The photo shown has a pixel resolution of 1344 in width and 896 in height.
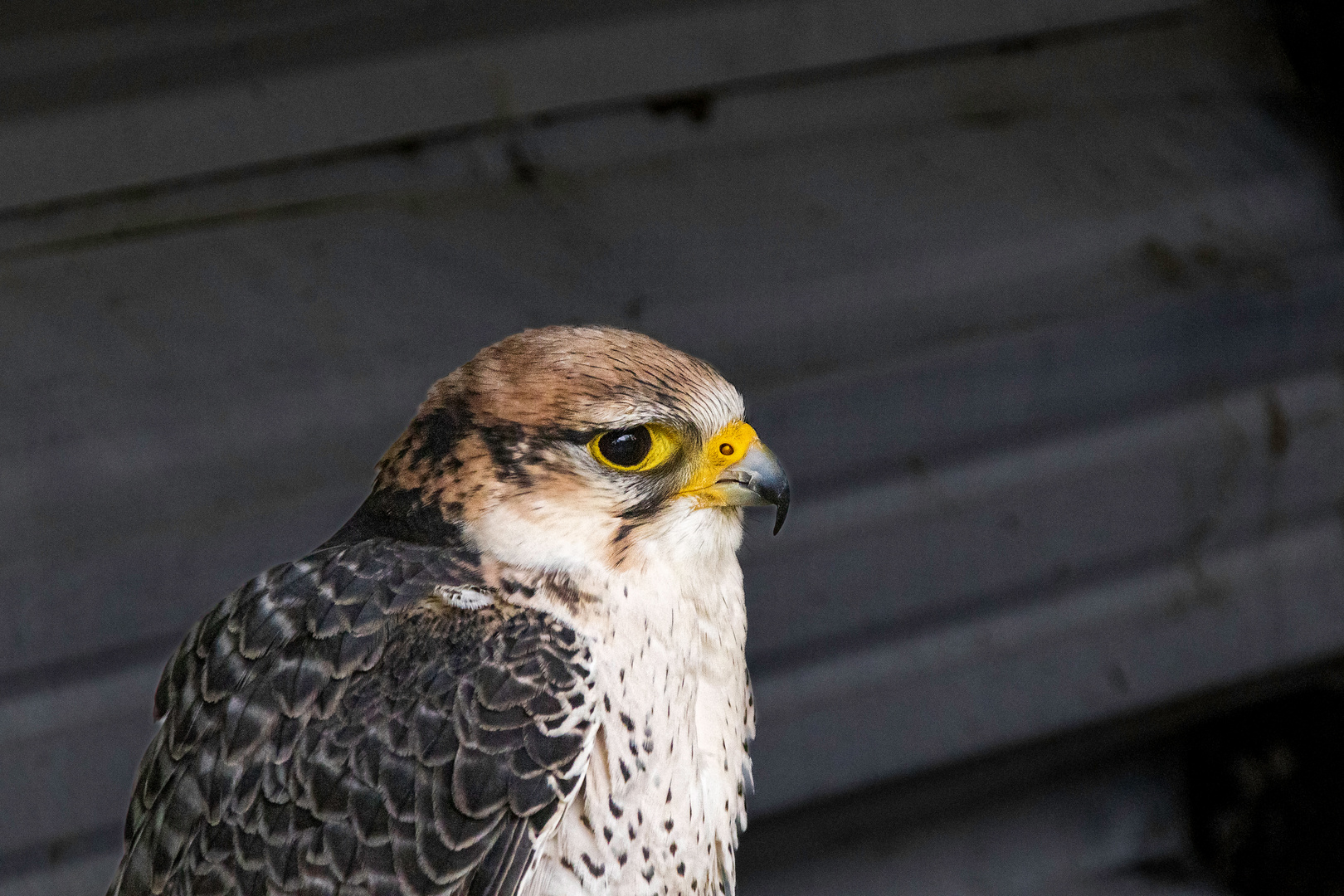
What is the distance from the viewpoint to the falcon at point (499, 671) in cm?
155

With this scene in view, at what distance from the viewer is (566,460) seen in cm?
165

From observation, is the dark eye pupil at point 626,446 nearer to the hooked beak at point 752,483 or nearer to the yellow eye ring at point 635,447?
the yellow eye ring at point 635,447

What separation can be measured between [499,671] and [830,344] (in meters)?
1.75

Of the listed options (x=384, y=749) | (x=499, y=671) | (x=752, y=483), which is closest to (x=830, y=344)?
(x=752, y=483)

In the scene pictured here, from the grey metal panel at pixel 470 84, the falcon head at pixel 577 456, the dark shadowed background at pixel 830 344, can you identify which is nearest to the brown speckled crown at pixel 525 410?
the falcon head at pixel 577 456

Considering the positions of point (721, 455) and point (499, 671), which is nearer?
point (499, 671)

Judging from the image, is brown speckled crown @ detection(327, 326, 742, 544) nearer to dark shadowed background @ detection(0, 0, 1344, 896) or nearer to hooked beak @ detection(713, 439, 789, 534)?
hooked beak @ detection(713, 439, 789, 534)

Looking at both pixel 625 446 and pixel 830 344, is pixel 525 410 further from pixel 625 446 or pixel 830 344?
pixel 830 344

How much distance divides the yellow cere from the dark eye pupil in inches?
3.4

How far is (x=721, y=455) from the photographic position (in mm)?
1714

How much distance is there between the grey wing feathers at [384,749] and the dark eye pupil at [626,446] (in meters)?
0.24

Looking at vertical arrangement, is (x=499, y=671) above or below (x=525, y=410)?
below

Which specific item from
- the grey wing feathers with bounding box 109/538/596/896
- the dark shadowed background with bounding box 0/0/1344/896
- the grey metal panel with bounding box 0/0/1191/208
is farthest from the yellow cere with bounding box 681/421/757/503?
the grey metal panel with bounding box 0/0/1191/208

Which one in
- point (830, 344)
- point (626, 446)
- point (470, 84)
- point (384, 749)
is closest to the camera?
point (384, 749)
